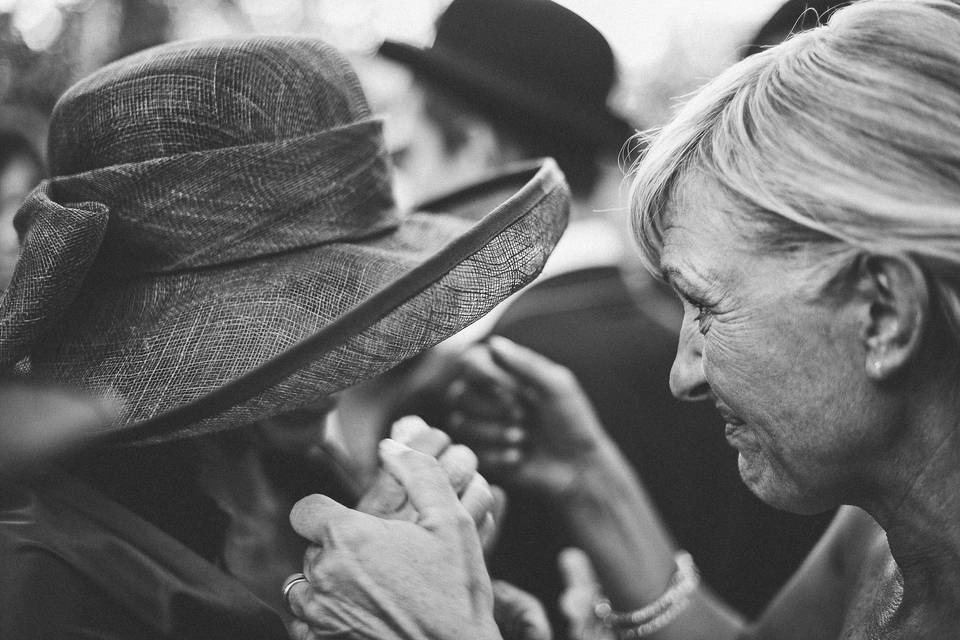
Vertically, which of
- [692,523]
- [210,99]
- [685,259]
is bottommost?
[692,523]

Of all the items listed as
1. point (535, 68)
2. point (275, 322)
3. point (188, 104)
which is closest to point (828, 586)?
point (275, 322)

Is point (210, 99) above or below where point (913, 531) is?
above

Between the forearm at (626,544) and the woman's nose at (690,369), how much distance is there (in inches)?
33.0

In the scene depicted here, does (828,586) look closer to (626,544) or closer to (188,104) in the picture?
(626,544)

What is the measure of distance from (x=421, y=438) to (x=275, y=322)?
383 millimetres

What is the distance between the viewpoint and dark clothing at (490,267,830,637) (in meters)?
2.42

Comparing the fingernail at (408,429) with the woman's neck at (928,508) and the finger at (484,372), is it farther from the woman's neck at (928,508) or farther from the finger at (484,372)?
the woman's neck at (928,508)

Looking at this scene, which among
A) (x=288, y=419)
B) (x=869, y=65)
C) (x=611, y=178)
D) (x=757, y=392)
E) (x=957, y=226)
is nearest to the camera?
(x=957, y=226)

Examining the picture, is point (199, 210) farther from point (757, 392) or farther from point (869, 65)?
point (869, 65)

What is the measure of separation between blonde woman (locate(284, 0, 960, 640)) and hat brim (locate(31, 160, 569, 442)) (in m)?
0.26

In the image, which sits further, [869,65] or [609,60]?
[609,60]

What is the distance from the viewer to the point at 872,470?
1344 millimetres

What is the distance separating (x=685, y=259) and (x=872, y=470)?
473mm

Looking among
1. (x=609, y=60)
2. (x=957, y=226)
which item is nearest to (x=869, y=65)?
(x=957, y=226)
